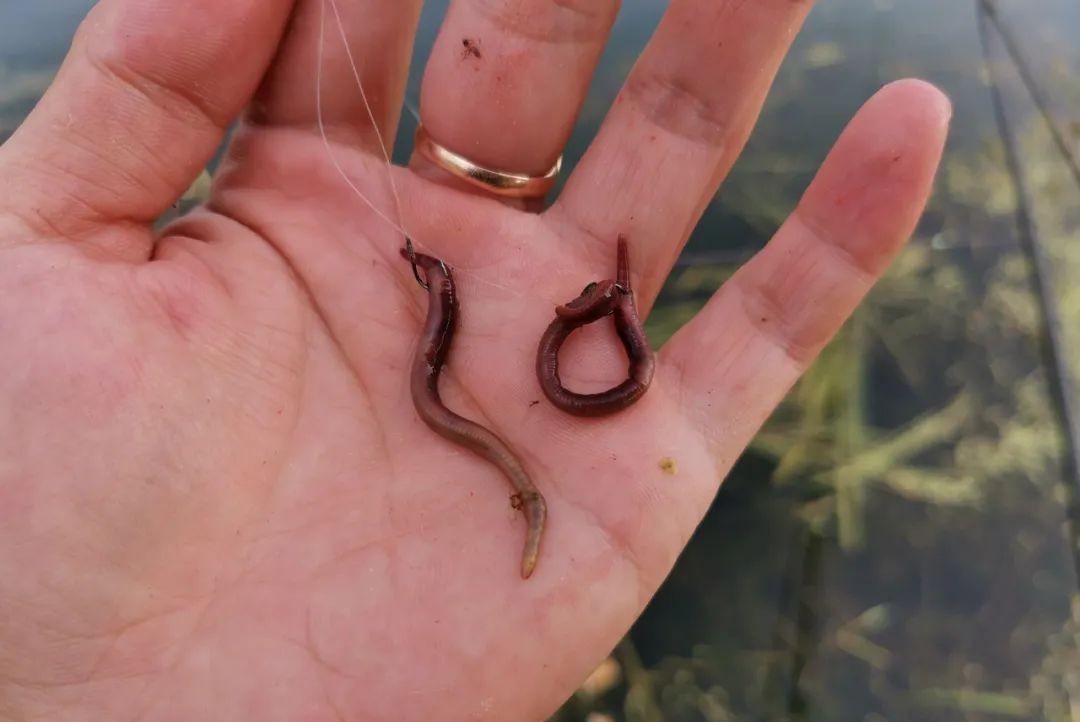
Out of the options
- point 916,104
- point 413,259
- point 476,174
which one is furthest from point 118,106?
point 916,104

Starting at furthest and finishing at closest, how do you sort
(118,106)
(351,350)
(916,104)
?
(351,350)
(916,104)
(118,106)

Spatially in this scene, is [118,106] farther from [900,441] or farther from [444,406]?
[900,441]

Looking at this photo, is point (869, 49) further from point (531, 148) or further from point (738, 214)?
point (531, 148)

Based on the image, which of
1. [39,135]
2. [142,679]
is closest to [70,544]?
[142,679]

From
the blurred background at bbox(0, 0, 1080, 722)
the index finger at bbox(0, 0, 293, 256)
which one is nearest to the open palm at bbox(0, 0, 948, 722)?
the index finger at bbox(0, 0, 293, 256)

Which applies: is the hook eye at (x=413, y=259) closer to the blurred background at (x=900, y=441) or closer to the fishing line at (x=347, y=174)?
the fishing line at (x=347, y=174)
